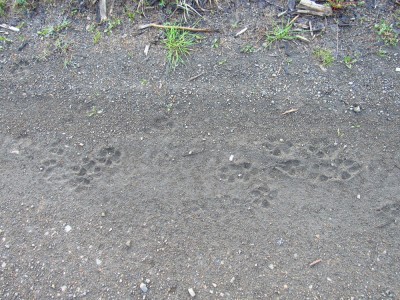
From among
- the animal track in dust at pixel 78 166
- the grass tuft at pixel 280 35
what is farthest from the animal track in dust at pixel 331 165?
the animal track in dust at pixel 78 166

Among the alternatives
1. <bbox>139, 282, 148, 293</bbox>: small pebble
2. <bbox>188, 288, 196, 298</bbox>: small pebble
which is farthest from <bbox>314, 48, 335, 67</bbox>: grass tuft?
<bbox>139, 282, 148, 293</bbox>: small pebble

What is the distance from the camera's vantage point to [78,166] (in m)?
2.97

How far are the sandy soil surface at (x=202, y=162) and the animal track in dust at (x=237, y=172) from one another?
10 millimetres

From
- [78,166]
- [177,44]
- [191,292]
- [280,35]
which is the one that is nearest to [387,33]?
[280,35]

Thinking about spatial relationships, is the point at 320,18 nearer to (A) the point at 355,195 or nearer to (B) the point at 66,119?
(A) the point at 355,195

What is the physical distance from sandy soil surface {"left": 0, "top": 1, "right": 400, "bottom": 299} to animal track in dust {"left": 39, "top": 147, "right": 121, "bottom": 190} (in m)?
0.01

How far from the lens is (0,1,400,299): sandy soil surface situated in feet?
8.48

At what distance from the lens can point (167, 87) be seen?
3.22 m

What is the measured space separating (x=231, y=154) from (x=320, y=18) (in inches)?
55.3

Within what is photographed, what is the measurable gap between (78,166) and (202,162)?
0.86 metres

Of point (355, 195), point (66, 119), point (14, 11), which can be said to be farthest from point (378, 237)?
point (14, 11)

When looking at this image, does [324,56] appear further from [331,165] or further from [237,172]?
[237,172]

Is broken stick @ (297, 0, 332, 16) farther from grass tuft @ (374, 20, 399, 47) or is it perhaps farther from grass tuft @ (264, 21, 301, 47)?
grass tuft @ (374, 20, 399, 47)

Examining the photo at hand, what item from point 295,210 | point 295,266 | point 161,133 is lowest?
point 295,266
